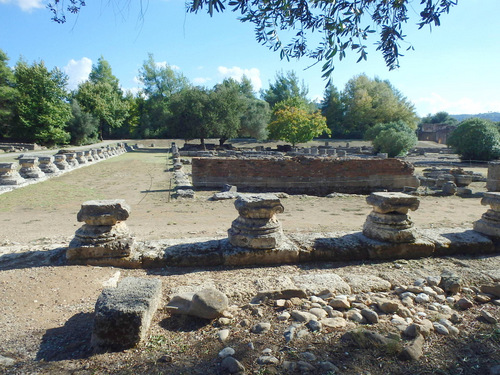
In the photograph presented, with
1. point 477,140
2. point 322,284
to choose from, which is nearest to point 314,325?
point 322,284

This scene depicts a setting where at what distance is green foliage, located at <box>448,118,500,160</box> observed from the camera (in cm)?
2136

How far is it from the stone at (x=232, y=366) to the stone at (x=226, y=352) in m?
0.09

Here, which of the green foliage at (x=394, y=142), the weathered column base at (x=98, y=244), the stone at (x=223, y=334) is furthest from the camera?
the green foliage at (x=394, y=142)

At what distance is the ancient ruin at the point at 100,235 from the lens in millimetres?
3570

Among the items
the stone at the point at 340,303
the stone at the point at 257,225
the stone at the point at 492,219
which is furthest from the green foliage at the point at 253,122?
the stone at the point at 340,303

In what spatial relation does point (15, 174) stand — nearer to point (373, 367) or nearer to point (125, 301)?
point (125, 301)

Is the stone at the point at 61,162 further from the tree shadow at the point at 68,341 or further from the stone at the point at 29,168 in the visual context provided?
the tree shadow at the point at 68,341

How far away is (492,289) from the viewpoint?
10.0 ft

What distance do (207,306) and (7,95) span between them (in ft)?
119

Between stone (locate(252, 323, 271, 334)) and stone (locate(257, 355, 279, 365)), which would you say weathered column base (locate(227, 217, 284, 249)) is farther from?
stone (locate(257, 355, 279, 365))

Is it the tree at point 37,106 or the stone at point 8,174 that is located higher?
the tree at point 37,106

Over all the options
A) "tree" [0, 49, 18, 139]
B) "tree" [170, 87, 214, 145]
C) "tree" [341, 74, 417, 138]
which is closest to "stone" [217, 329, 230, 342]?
"tree" [170, 87, 214, 145]

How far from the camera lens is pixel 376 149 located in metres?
27.5

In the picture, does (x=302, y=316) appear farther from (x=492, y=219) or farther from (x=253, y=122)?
(x=253, y=122)
